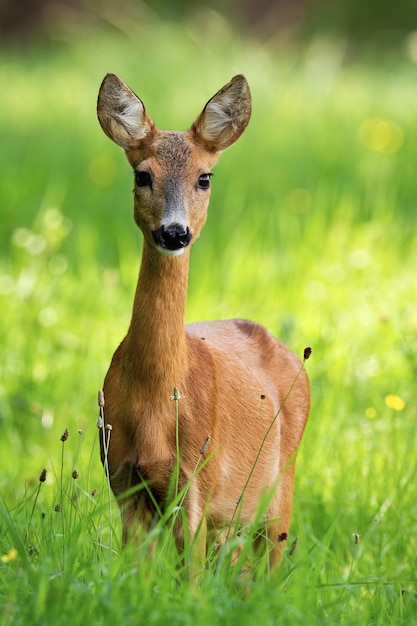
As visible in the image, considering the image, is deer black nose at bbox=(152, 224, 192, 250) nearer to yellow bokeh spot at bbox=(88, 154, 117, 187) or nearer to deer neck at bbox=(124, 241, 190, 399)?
deer neck at bbox=(124, 241, 190, 399)

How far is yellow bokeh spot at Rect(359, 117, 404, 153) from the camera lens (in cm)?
793

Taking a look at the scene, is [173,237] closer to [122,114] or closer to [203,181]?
[203,181]

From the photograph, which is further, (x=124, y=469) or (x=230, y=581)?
(x=124, y=469)

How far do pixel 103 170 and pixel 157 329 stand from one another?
4506mm

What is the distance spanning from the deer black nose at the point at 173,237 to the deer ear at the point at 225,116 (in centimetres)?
42

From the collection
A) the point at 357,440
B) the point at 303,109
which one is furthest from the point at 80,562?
the point at 303,109

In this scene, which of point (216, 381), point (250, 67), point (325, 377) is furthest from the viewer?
point (250, 67)

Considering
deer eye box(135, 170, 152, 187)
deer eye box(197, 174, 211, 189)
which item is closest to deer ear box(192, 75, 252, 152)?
deer eye box(197, 174, 211, 189)

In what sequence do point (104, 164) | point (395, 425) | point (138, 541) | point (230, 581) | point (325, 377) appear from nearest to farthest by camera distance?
point (230, 581)
point (138, 541)
point (395, 425)
point (325, 377)
point (104, 164)

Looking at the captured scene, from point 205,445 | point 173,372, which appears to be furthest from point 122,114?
point 205,445

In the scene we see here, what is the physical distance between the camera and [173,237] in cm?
290

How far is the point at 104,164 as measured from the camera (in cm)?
750

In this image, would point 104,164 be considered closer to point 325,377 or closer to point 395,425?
point 325,377

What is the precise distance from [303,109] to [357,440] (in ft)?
16.3
